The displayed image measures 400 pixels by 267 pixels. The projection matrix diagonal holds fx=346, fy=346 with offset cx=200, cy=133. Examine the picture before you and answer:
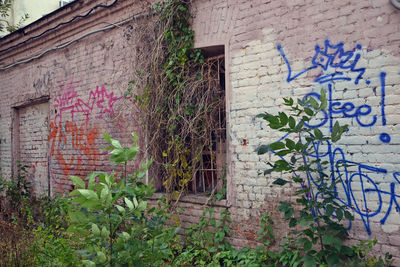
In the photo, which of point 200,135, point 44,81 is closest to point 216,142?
point 200,135

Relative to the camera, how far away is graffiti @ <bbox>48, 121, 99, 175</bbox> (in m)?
6.05

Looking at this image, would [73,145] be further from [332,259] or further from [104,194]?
[332,259]

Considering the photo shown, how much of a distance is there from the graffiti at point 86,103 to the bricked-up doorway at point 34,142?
2.68 feet

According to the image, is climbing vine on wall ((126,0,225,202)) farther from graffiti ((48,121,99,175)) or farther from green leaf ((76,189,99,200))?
green leaf ((76,189,99,200))

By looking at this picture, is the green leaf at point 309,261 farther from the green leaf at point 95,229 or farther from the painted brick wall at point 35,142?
the painted brick wall at point 35,142

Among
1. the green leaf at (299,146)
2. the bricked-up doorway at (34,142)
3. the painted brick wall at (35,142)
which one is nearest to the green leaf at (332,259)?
the green leaf at (299,146)

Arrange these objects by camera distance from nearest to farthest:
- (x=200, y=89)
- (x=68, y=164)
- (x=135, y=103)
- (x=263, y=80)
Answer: (x=263, y=80), (x=200, y=89), (x=135, y=103), (x=68, y=164)

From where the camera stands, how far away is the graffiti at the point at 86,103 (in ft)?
18.9

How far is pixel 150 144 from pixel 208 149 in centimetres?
84

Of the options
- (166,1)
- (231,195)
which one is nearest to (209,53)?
(166,1)

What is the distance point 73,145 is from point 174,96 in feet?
9.10

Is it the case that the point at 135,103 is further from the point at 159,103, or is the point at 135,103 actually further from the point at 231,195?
the point at 231,195

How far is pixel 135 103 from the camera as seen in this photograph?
524cm

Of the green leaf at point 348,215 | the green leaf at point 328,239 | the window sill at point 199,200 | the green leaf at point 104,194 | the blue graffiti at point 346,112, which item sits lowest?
the green leaf at point 328,239
